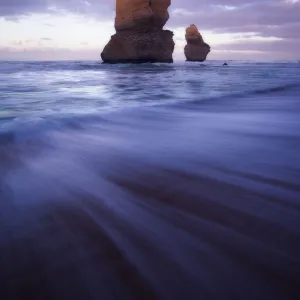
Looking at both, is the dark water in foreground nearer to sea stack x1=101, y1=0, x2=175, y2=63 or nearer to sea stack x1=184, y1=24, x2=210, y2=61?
sea stack x1=101, y1=0, x2=175, y2=63

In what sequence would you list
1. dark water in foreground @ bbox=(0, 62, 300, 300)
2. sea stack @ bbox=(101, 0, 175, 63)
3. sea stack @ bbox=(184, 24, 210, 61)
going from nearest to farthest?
dark water in foreground @ bbox=(0, 62, 300, 300) → sea stack @ bbox=(101, 0, 175, 63) → sea stack @ bbox=(184, 24, 210, 61)

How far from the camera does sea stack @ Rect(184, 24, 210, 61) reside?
69750 mm

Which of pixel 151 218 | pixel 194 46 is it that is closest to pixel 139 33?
pixel 194 46

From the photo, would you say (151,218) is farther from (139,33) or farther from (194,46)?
(194,46)

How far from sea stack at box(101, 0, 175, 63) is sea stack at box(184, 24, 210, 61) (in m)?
19.8

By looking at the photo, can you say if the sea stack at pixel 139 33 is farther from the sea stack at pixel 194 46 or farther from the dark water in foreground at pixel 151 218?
the dark water in foreground at pixel 151 218

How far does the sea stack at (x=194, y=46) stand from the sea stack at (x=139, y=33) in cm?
1979

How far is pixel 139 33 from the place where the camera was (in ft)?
162

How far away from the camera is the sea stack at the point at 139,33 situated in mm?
48656

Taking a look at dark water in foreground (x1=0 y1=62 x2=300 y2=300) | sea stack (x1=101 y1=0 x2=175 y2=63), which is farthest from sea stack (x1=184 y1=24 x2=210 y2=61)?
dark water in foreground (x1=0 y1=62 x2=300 y2=300)

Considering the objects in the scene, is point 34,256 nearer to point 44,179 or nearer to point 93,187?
point 93,187

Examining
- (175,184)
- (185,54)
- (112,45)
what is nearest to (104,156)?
(175,184)

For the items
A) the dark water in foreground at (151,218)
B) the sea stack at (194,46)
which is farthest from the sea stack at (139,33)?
the dark water in foreground at (151,218)

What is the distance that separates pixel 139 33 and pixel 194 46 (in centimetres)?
2619
